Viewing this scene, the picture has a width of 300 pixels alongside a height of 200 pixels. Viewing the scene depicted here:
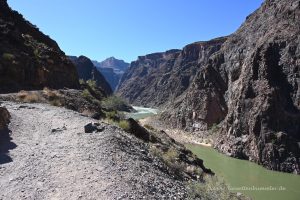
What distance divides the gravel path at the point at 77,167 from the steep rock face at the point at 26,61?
472 inches

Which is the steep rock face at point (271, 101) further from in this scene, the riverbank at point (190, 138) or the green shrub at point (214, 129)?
the green shrub at point (214, 129)

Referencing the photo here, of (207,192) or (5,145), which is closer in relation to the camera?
(207,192)

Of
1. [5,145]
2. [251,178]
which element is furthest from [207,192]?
[251,178]

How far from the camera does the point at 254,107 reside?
50562mm

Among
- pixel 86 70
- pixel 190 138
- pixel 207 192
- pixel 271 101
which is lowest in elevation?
pixel 190 138

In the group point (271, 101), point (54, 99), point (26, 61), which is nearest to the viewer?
point (54, 99)

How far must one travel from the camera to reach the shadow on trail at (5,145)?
37.3 feet

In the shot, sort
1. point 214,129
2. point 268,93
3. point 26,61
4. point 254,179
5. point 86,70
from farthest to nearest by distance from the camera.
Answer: point 86,70, point 214,129, point 268,93, point 254,179, point 26,61

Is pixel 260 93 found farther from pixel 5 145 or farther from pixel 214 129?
pixel 5 145

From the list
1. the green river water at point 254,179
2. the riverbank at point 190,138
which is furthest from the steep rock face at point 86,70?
the green river water at point 254,179

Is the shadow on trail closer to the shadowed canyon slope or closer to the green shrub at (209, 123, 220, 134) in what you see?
the shadowed canyon slope

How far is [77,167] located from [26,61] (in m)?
21.6

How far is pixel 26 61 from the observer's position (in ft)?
99.1

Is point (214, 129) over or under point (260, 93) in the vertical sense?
under
